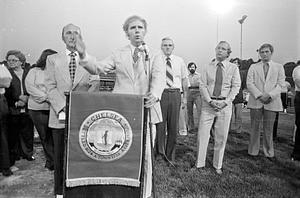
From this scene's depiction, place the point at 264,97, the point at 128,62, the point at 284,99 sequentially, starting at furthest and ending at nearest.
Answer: the point at 284,99 → the point at 264,97 → the point at 128,62

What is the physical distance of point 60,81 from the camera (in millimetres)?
1896

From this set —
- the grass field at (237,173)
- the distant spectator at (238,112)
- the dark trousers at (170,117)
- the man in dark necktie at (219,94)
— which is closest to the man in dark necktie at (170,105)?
the dark trousers at (170,117)

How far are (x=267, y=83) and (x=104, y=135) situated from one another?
6.58 ft

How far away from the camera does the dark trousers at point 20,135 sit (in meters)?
2.67

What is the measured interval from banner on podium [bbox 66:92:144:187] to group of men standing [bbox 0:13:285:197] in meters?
0.17

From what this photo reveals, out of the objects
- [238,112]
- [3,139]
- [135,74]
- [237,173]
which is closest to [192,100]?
[238,112]

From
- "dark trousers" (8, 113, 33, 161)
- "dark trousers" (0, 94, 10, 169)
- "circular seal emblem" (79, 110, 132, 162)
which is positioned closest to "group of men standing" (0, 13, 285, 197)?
"circular seal emblem" (79, 110, 132, 162)

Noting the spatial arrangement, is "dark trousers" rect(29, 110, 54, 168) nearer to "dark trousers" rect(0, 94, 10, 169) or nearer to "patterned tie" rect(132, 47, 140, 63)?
"dark trousers" rect(0, 94, 10, 169)

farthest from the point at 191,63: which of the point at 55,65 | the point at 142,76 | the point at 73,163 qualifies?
the point at 73,163

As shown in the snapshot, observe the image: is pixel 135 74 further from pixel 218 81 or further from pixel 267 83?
pixel 267 83

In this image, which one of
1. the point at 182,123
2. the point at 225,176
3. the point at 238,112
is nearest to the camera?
the point at 225,176

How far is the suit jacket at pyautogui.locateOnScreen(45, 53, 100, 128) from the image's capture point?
6.18ft

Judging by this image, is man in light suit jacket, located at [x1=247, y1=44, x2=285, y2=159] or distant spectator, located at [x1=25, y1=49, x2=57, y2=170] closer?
distant spectator, located at [x1=25, y1=49, x2=57, y2=170]

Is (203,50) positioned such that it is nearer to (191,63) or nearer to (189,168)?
(191,63)
